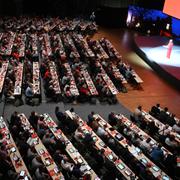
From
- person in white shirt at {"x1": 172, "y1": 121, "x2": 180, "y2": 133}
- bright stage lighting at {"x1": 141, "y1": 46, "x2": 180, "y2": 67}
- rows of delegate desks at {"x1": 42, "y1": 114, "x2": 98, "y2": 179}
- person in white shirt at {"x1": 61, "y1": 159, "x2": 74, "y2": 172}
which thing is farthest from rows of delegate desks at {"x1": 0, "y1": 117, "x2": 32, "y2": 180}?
bright stage lighting at {"x1": 141, "y1": 46, "x2": 180, "y2": 67}

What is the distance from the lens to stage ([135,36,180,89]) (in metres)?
21.7

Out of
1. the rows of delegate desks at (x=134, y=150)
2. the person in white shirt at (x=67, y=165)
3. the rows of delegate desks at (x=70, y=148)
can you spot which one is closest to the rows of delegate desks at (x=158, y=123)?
the rows of delegate desks at (x=134, y=150)

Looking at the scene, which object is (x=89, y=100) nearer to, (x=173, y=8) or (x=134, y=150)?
(x=134, y=150)

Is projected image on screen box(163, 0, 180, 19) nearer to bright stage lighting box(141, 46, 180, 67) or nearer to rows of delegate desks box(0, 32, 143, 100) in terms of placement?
bright stage lighting box(141, 46, 180, 67)

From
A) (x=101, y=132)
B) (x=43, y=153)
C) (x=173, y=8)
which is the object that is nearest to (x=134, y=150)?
(x=101, y=132)

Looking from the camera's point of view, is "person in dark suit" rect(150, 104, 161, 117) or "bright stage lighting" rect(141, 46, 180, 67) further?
"bright stage lighting" rect(141, 46, 180, 67)

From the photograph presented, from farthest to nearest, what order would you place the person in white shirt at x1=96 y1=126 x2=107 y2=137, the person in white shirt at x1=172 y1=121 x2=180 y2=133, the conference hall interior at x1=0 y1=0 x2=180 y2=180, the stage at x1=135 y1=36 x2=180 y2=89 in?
the stage at x1=135 y1=36 x2=180 y2=89
the person in white shirt at x1=172 y1=121 x2=180 y2=133
the person in white shirt at x1=96 y1=126 x2=107 y2=137
the conference hall interior at x1=0 y1=0 x2=180 y2=180

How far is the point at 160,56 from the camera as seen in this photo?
2491 centimetres

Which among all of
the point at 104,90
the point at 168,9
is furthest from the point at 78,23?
the point at 104,90

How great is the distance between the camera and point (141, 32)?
1334 inches

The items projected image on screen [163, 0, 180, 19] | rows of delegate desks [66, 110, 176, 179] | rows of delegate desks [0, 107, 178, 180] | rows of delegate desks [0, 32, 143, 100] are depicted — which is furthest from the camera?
→ projected image on screen [163, 0, 180, 19]

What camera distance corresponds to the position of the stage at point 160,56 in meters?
21.7

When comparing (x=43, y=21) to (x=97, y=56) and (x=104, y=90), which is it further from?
(x=104, y=90)

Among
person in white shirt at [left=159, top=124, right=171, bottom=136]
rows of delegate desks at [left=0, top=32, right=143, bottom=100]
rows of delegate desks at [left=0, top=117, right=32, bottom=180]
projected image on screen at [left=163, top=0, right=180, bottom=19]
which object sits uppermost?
projected image on screen at [left=163, top=0, right=180, bottom=19]
